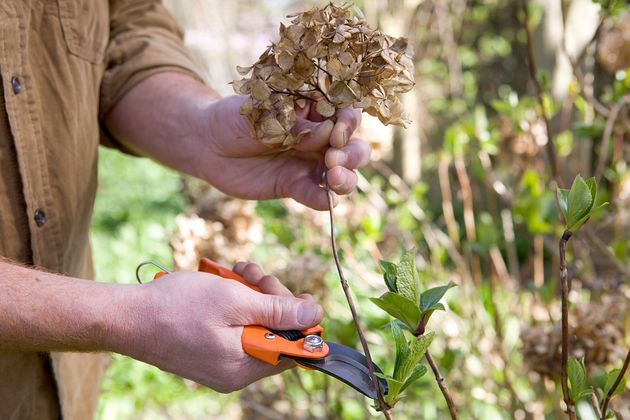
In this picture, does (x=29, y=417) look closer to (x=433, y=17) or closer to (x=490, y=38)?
(x=433, y=17)

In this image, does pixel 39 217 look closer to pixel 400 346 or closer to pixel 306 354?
pixel 306 354

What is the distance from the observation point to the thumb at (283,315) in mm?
1059

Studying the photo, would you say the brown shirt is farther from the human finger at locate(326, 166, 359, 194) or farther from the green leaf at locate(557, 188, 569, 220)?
the green leaf at locate(557, 188, 569, 220)

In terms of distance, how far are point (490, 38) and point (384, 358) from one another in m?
5.01

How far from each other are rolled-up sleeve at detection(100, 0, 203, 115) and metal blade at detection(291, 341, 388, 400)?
859 mm

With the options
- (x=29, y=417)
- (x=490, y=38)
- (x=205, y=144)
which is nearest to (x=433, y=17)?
(x=490, y=38)

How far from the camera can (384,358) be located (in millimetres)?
2510

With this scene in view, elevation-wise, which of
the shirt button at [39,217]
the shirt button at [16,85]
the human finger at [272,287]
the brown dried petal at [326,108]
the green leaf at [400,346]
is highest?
the brown dried petal at [326,108]

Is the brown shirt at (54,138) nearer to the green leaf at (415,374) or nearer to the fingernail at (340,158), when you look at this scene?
the fingernail at (340,158)

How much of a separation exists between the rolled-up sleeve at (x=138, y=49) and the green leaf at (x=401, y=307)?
96 cm

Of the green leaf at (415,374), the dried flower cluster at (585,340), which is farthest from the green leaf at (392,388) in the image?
the dried flower cluster at (585,340)

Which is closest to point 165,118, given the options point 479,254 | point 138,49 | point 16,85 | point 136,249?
point 138,49

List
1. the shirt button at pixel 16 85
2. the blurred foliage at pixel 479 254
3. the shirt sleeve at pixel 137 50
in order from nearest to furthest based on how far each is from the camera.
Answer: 1. the shirt button at pixel 16 85
2. the shirt sleeve at pixel 137 50
3. the blurred foliage at pixel 479 254

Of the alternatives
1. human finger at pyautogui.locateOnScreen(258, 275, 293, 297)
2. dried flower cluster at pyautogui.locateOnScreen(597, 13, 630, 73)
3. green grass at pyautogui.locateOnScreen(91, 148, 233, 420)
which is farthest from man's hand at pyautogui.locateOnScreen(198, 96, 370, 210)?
dried flower cluster at pyautogui.locateOnScreen(597, 13, 630, 73)
